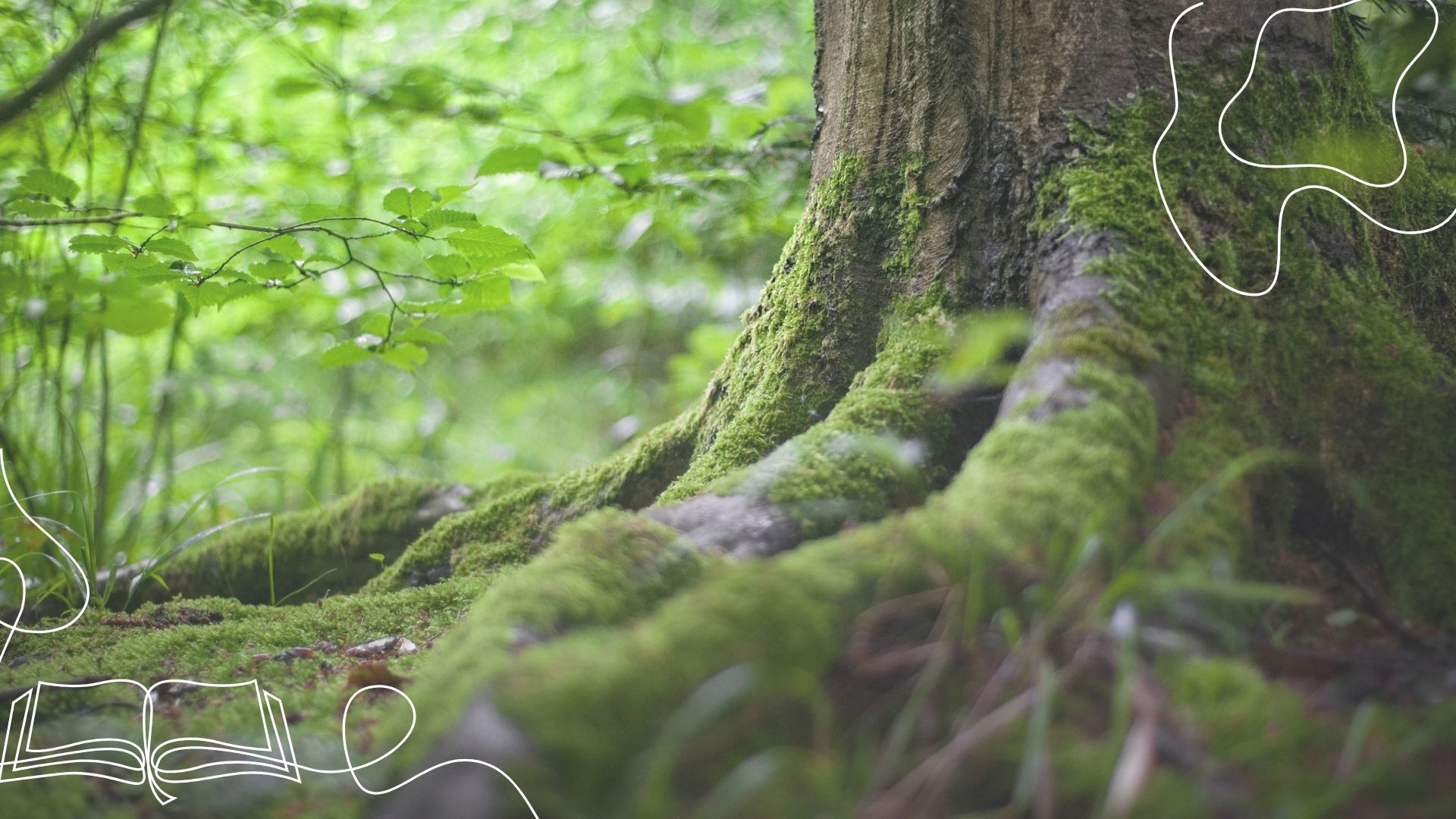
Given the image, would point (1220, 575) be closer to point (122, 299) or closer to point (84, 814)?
Result: point (84, 814)

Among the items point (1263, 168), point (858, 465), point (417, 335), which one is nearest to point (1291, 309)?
point (1263, 168)

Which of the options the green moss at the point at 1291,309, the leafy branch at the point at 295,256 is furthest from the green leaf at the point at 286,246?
the green moss at the point at 1291,309

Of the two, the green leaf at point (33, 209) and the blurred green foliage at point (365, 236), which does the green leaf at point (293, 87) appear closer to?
the blurred green foliage at point (365, 236)

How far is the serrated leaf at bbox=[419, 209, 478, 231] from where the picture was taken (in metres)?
1.95

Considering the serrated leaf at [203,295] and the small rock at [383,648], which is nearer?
the small rock at [383,648]

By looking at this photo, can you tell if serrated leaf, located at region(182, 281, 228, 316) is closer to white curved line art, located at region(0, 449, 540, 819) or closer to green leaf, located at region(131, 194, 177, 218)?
green leaf, located at region(131, 194, 177, 218)

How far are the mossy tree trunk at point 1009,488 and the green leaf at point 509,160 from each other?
867mm

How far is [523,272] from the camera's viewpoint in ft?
8.16

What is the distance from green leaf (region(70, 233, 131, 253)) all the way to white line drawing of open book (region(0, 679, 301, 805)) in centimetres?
100

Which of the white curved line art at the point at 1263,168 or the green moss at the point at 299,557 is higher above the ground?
the white curved line art at the point at 1263,168

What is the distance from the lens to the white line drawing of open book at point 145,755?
1.31m

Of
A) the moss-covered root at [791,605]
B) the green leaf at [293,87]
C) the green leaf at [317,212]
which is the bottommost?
the moss-covered root at [791,605]

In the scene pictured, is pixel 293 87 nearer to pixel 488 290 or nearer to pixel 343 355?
pixel 343 355

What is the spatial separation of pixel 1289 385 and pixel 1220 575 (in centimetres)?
65
